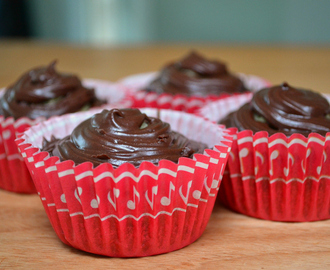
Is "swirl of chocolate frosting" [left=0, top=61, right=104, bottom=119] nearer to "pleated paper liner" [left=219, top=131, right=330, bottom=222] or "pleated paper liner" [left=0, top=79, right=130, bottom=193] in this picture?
"pleated paper liner" [left=0, top=79, right=130, bottom=193]

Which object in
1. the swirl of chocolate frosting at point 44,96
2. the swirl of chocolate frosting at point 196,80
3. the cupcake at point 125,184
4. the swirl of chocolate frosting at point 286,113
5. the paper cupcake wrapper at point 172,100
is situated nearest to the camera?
the cupcake at point 125,184

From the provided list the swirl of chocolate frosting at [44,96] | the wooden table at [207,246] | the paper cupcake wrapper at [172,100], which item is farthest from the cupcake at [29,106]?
the paper cupcake wrapper at [172,100]

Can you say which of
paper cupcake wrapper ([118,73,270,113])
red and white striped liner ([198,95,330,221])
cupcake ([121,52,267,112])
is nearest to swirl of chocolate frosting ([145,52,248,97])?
cupcake ([121,52,267,112])

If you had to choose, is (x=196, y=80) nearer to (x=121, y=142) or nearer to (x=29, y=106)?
(x=29, y=106)

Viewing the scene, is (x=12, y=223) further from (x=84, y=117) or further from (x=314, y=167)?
(x=314, y=167)

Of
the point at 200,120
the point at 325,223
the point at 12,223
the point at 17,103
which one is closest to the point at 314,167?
the point at 325,223

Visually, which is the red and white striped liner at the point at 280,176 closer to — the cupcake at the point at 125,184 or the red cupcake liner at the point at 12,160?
the cupcake at the point at 125,184
